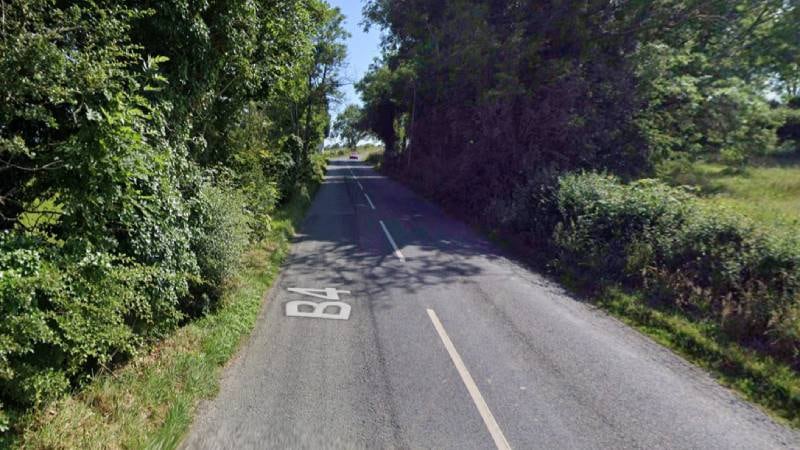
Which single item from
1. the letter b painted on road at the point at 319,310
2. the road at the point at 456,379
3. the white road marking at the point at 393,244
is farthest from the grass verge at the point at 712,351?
the letter b painted on road at the point at 319,310

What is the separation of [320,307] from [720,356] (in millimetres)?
5804

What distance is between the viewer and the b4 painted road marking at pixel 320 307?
659cm

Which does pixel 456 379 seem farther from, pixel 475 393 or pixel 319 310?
pixel 319 310

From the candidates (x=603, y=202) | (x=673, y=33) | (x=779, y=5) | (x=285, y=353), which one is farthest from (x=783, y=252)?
(x=779, y=5)

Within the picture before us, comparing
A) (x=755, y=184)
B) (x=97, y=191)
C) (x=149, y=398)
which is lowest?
(x=149, y=398)

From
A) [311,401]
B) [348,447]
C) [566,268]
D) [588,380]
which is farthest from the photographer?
[566,268]

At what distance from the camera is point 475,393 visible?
4.54m

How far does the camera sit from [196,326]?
5.49m

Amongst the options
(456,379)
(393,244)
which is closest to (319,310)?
(456,379)

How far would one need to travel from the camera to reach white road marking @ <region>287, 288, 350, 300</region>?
7.50 metres

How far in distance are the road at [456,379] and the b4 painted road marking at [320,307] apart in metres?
0.03

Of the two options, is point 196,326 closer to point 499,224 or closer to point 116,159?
point 116,159

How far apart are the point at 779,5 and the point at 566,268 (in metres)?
15.8

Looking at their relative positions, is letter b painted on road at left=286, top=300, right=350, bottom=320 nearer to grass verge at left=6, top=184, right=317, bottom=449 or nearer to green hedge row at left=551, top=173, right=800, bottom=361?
grass verge at left=6, top=184, right=317, bottom=449
